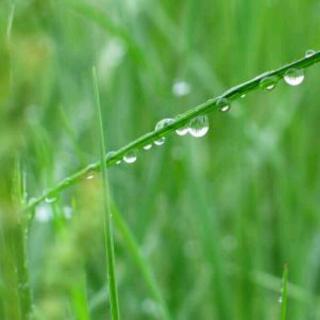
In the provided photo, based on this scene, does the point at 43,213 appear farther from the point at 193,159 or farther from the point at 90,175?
the point at 90,175

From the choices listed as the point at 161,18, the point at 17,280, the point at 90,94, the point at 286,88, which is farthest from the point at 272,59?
the point at 17,280

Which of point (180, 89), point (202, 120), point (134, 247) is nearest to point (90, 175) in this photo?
point (202, 120)

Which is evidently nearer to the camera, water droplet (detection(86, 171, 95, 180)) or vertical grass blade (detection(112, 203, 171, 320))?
water droplet (detection(86, 171, 95, 180))

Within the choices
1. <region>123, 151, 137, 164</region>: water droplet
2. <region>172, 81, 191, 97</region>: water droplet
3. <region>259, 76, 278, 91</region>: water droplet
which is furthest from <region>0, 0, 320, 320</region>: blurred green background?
<region>259, 76, 278, 91</region>: water droplet

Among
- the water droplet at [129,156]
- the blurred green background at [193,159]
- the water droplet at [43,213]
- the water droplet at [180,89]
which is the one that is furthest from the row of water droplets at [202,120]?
the water droplet at [180,89]

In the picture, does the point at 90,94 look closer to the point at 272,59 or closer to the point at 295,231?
the point at 272,59

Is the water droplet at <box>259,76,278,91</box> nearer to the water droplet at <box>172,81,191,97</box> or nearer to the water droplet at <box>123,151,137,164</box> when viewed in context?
the water droplet at <box>123,151,137,164</box>

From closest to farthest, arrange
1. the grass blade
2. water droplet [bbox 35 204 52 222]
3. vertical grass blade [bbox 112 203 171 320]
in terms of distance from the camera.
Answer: the grass blade, vertical grass blade [bbox 112 203 171 320], water droplet [bbox 35 204 52 222]

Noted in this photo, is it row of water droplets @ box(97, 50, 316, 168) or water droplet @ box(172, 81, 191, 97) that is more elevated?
water droplet @ box(172, 81, 191, 97)

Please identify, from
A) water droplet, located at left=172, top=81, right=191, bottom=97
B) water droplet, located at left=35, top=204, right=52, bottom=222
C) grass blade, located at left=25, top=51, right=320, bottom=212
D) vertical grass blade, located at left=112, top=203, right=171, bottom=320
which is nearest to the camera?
grass blade, located at left=25, top=51, right=320, bottom=212

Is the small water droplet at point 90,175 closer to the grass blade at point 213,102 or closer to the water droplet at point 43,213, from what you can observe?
the grass blade at point 213,102
